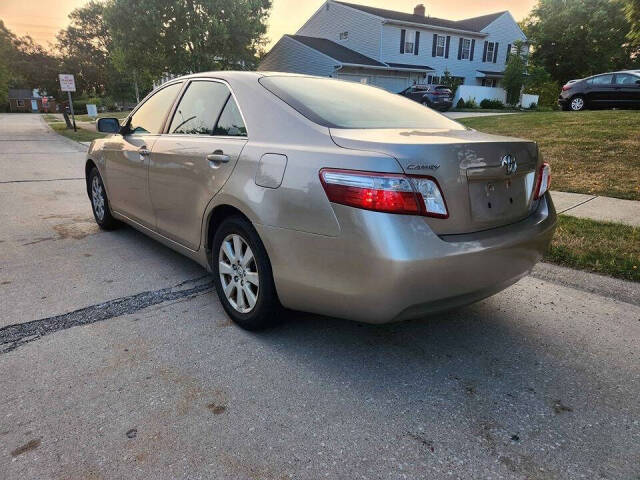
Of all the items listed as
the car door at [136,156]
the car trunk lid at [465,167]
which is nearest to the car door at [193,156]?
the car door at [136,156]

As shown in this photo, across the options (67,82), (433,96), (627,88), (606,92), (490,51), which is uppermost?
(490,51)

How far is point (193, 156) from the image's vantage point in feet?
10.5

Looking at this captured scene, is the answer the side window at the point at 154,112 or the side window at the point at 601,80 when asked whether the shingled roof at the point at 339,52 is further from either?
the side window at the point at 154,112

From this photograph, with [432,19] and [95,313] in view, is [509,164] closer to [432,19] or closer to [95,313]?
[95,313]

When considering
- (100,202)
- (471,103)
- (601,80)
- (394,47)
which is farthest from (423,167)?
(394,47)

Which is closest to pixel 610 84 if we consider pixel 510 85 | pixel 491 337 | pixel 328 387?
pixel 510 85

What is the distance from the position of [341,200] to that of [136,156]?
253cm

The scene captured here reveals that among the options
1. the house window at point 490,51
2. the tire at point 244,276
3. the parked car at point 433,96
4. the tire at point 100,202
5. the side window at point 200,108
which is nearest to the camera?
the tire at point 244,276

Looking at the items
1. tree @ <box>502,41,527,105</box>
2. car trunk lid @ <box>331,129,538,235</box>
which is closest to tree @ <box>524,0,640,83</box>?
tree @ <box>502,41,527,105</box>

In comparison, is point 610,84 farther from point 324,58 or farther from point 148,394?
point 148,394

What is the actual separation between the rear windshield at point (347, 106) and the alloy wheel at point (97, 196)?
2.92 meters

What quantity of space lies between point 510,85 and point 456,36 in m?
5.78

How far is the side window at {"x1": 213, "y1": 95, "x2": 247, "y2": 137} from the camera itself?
9.64 ft

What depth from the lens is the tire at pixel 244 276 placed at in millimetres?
2684
